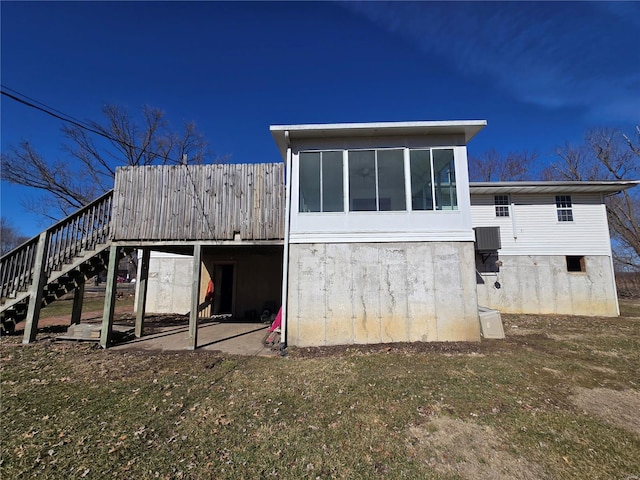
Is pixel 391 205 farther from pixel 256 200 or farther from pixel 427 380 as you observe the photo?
pixel 427 380

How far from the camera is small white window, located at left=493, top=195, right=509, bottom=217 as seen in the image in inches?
546

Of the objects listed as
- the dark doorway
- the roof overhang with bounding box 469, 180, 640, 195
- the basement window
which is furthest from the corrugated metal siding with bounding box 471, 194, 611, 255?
the dark doorway

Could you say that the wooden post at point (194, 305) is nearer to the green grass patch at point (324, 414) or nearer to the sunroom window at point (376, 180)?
the green grass patch at point (324, 414)

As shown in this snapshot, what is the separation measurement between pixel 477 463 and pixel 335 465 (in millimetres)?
1487

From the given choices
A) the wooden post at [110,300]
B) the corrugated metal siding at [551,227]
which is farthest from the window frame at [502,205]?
the wooden post at [110,300]

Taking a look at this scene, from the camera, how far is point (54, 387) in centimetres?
507

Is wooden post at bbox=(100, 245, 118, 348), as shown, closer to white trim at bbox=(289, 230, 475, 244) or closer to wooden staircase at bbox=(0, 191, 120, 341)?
wooden staircase at bbox=(0, 191, 120, 341)

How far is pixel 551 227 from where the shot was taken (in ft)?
44.5

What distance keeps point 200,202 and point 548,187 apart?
47.4 ft

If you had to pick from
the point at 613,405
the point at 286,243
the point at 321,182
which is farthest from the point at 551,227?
the point at 286,243

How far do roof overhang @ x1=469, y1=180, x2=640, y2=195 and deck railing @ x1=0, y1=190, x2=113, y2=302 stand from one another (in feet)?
45.7

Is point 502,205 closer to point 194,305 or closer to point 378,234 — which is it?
point 378,234

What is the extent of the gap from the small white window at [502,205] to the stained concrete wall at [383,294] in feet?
25.9

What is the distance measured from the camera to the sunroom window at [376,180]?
8000 mm
